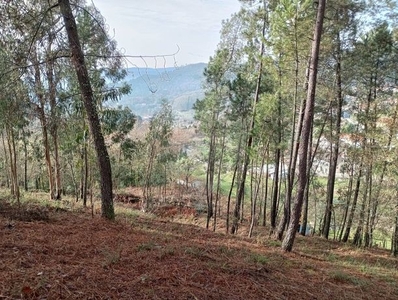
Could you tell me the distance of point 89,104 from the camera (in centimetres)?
673

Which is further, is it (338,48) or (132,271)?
(338,48)

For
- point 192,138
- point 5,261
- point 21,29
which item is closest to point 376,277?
point 5,261

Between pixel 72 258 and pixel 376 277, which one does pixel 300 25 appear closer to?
pixel 376 277

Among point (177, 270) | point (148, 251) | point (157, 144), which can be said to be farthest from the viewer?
point (157, 144)

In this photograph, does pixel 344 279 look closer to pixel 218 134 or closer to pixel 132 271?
pixel 132 271

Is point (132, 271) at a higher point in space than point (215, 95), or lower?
lower

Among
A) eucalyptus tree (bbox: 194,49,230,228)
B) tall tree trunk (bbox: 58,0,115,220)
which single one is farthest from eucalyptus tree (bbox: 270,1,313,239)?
tall tree trunk (bbox: 58,0,115,220)

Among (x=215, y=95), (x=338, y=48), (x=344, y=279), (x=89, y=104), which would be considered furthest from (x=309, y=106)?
(x=215, y=95)

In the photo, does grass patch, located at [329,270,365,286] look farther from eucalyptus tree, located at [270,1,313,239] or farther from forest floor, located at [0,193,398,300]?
eucalyptus tree, located at [270,1,313,239]

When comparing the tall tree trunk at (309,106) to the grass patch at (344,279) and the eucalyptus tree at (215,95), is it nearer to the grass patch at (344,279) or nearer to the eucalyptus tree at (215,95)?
the grass patch at (344,279)

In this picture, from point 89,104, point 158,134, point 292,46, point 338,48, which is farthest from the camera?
point 158,134

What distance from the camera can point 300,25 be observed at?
846 cm

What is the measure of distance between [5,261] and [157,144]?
62.8ft

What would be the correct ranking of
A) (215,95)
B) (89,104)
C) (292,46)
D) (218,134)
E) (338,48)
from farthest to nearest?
(218,134), (215,95), (338,48), (292,46), (89,104)
